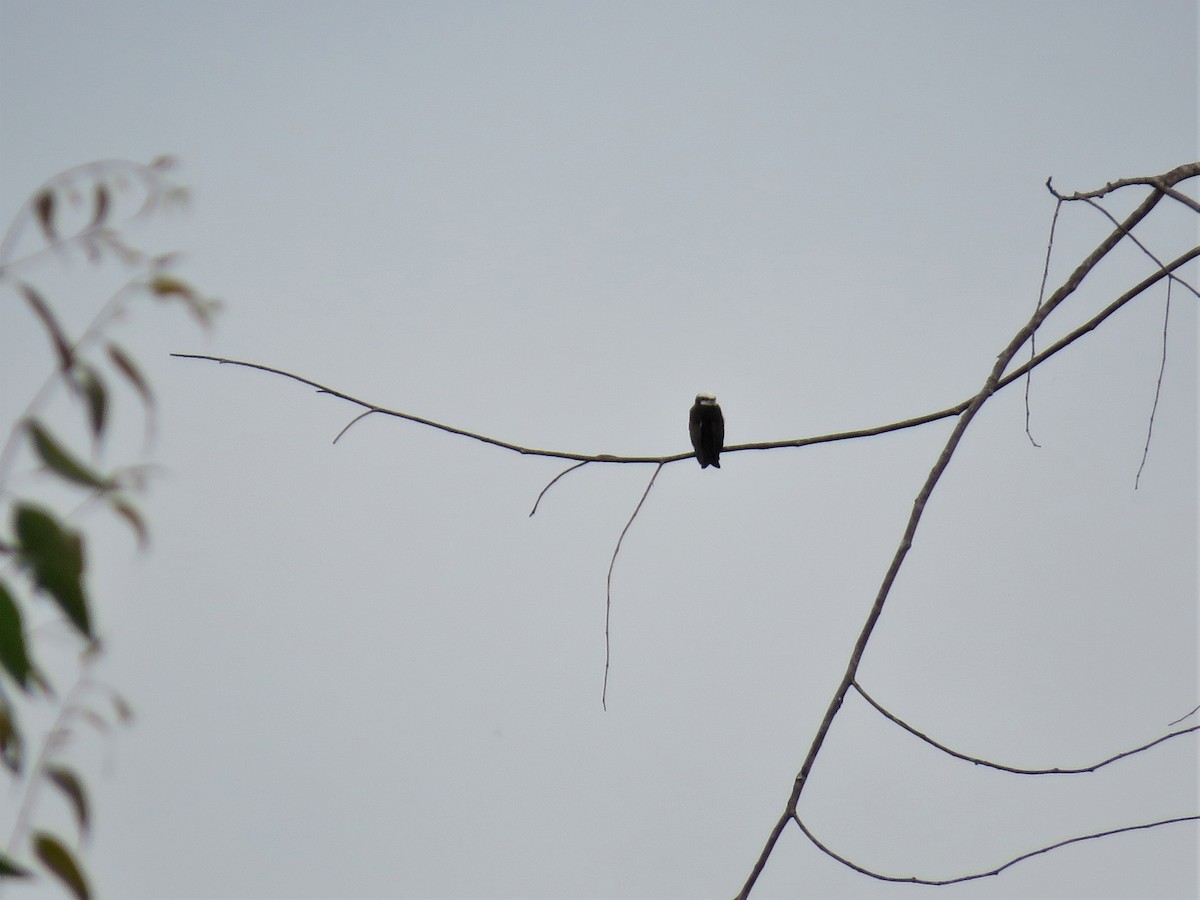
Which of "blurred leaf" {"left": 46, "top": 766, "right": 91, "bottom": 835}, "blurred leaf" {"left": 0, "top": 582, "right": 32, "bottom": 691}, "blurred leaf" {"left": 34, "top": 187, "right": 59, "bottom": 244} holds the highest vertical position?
"blurred leaf" {"left": 34, "top": 187, "right": 59, "bottom": 244}

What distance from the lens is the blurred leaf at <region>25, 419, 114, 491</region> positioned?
95 centimetres

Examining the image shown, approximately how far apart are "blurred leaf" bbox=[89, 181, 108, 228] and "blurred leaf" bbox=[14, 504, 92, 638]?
1.03 feet

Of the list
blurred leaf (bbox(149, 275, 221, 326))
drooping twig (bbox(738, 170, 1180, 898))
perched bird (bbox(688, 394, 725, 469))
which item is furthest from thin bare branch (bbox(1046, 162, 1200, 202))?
perched bird (bbox(688, 394, 725, 469))

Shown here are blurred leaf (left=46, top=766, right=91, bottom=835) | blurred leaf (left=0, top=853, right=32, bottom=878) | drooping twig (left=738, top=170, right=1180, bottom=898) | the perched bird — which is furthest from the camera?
the perched bird

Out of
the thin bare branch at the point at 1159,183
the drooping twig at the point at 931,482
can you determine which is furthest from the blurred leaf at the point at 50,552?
the thin bare branch at the point at 1159,183

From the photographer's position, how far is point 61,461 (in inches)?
37.5

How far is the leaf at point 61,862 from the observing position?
38.4 inches

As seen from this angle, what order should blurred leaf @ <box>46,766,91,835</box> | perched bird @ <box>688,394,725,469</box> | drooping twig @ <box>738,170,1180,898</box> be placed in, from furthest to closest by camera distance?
perched bird @ <box>688,394,725,469</box>
drooping twig @ <box>738,170,1180,898</box>
blurred leaf @ <box>46,766,91,835</box>

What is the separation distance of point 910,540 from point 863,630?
0.17 m

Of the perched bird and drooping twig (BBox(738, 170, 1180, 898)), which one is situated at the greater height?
the perched bird

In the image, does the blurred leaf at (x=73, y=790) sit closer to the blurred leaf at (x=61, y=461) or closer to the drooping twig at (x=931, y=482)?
the blurred leaf at (x=61, y=461)

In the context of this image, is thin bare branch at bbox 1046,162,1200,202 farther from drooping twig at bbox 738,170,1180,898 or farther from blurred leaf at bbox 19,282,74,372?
blurred leaf at bbox 19,282,74,372

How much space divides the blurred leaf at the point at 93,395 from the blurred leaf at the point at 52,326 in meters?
0.02

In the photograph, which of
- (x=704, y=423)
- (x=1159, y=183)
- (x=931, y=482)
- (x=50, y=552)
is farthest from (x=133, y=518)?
(x=704, y=423)
